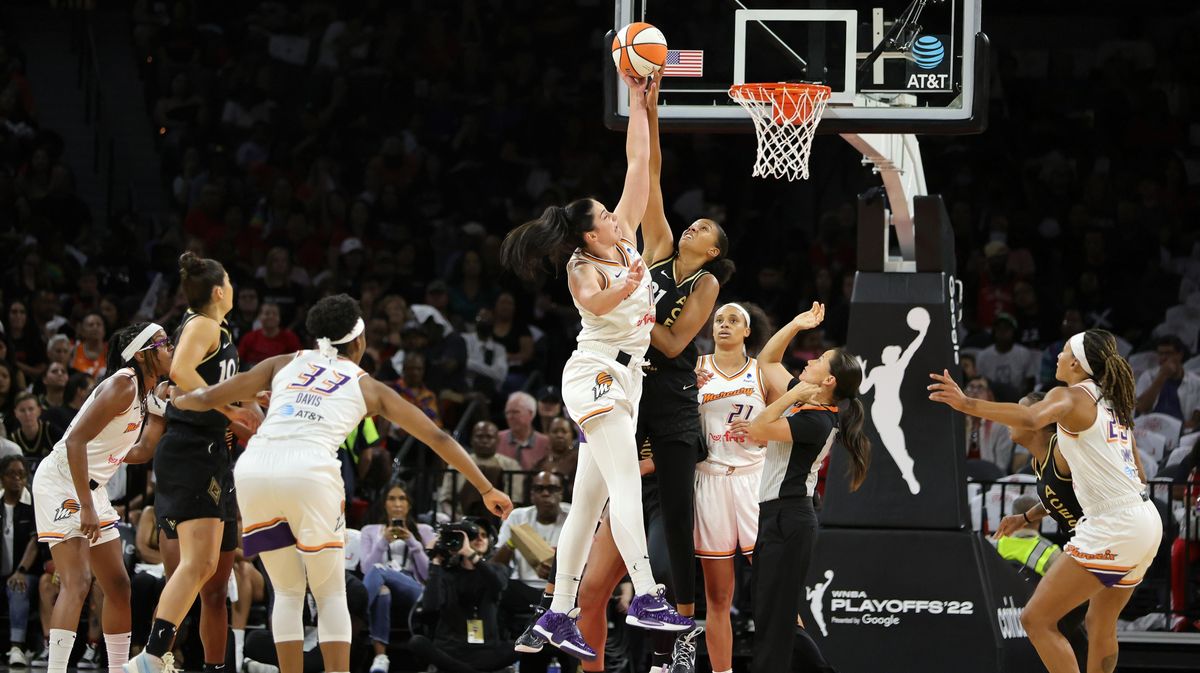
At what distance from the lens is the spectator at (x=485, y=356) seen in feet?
47.2

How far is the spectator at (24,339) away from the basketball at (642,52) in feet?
28.2

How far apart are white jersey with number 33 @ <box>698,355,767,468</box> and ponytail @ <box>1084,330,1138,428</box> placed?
5.58ft

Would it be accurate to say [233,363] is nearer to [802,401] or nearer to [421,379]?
[802,401]

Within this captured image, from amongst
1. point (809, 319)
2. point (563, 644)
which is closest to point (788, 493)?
point (809, 319)

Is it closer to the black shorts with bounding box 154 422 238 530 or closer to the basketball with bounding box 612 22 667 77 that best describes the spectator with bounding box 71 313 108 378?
the black shorts with bounding box 154 422 238 530

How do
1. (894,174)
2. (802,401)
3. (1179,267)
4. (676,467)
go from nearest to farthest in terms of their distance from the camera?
(676,467), (802,401), (894,174), (1179,267)

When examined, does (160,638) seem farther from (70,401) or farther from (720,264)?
(70,401)

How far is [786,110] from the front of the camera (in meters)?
8.65

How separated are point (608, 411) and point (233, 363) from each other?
250cm

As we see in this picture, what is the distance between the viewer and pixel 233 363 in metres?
8.63

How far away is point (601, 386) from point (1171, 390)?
7499 mm

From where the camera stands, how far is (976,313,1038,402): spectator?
1393cm

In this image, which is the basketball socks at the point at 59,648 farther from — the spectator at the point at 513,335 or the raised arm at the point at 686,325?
the spectator at the point at 513,335

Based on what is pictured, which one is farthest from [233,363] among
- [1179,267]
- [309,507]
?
[1179,267]
